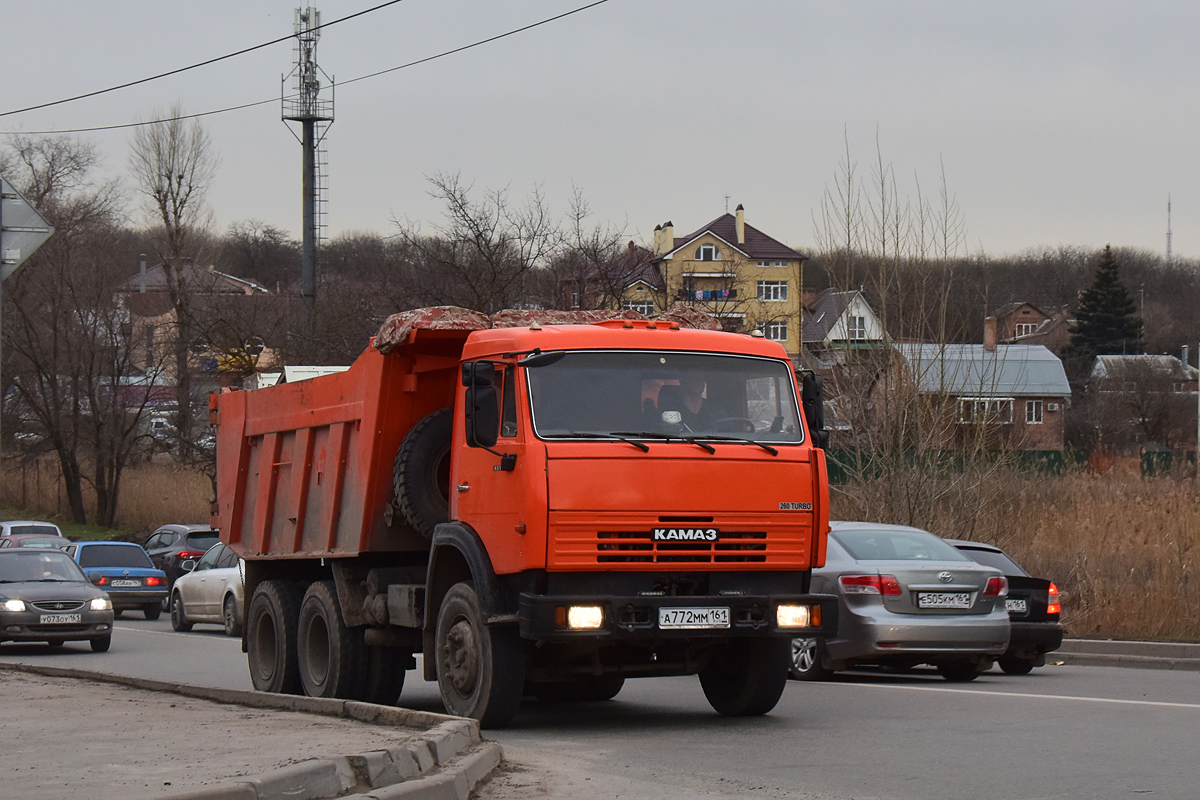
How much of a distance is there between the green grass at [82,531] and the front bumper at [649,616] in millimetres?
37850

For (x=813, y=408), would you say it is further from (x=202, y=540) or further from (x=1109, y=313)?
(x=1109, y=313)

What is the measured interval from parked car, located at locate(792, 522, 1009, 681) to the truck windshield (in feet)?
11.3

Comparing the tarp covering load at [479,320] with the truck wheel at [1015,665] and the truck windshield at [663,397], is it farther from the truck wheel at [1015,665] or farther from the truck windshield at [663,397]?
the truck wheel at [1015,665]

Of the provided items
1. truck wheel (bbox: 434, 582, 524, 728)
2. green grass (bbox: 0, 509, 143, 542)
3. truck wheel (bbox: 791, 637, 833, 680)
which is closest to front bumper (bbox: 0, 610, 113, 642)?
truck wheel (bbox: 791, 637, 833, 680)

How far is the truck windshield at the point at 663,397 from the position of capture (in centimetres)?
1001

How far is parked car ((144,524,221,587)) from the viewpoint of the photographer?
31.4 m

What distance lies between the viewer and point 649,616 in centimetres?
984

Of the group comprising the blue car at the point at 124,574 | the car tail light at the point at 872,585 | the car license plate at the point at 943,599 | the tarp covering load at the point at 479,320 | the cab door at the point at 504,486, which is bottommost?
the blue car at the point at 124,574

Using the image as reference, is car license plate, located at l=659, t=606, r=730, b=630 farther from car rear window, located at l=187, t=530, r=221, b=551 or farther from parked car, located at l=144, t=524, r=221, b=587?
car rear window, located at l=187, t=530, r=221, b=551

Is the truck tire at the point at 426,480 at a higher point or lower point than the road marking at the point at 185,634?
higher

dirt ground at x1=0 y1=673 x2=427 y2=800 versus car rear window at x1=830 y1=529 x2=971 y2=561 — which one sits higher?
car rear window at x1=830 y1=529 x2=971 y2=561

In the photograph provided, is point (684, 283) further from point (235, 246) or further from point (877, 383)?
point (235, 246)

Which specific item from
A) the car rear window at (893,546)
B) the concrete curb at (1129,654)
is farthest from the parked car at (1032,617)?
the concrete curb at (1129,654)

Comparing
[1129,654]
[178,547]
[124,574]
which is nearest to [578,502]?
[1129,654]
